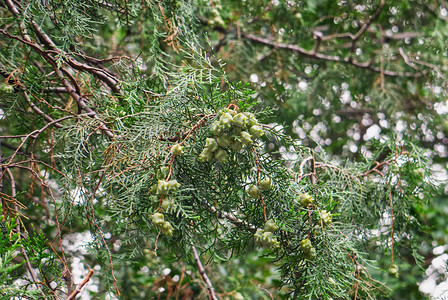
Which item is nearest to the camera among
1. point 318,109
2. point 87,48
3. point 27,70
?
point 27,70

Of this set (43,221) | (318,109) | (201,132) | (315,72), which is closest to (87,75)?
(201,132)

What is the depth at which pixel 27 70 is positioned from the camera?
1.61 meters

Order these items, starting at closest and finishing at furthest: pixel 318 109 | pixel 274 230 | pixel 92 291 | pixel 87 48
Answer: pixel 274 230 < pixel 87 48 < pixel 92 291 < pixel 318 109

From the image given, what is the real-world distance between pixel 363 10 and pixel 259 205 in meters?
2.78

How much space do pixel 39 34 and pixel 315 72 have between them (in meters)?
2.25

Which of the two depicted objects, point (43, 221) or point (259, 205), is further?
point (43, 221)

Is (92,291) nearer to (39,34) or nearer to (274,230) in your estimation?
(39,34)

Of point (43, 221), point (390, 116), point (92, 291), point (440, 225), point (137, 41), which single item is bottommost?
point (440, 225)

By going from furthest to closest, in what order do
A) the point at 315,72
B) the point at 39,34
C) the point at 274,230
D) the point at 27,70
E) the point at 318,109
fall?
the point at 318,109
the point at 315,72
the point at 27,70
the point at 39,34
the point at 274,230

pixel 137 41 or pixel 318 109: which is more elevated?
pixel 137 41

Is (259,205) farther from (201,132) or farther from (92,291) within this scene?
(92,291)

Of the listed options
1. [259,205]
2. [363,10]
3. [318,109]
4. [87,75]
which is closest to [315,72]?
[318,109]

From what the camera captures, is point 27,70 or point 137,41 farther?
point 137,41

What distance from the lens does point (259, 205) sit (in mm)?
1066
